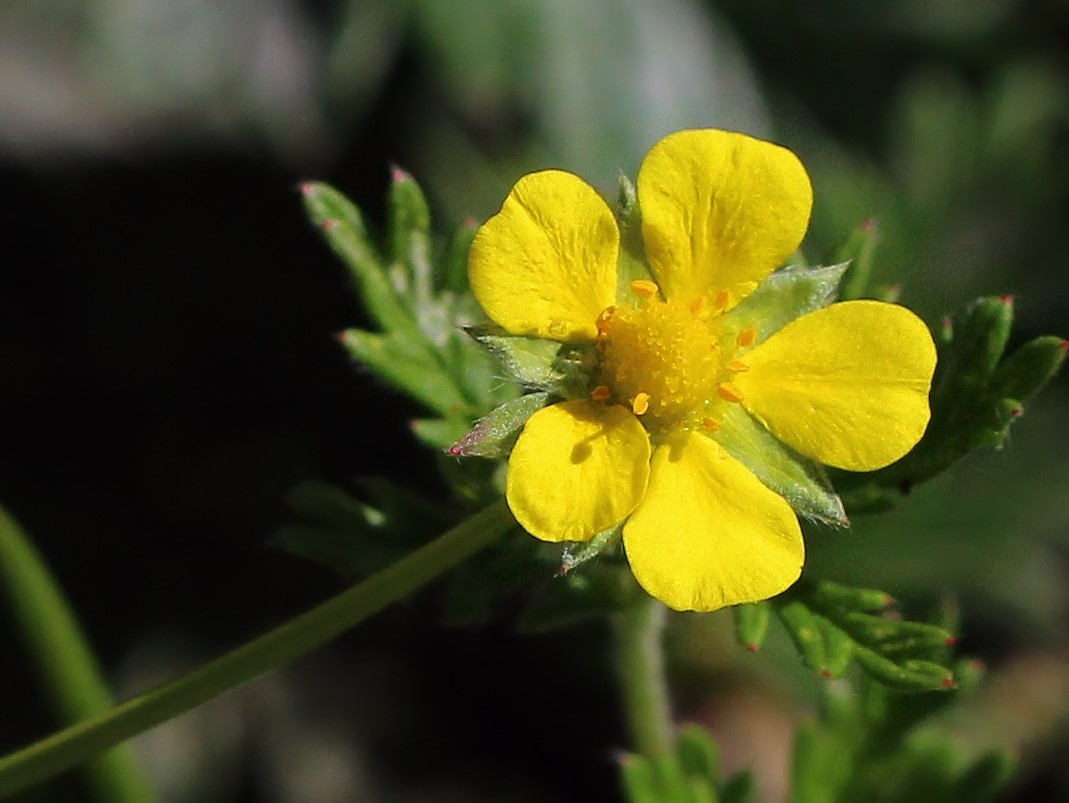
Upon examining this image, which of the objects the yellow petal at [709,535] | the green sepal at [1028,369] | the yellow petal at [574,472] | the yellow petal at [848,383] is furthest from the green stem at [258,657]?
the green sepal at [1028,369]

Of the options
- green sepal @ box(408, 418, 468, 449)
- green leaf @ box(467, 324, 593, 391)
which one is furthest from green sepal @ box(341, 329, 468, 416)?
green leaf @ box(467, 324, 593, 391)

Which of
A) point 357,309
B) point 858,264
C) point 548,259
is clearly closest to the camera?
point 548,259

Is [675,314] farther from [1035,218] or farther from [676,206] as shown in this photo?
[1035,218]

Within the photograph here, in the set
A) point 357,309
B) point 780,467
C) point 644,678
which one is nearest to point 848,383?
point 780,467

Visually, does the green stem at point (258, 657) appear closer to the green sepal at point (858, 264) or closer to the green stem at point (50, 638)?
the green stem at point (50, 638)

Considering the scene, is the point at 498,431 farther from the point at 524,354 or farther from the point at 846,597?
the point at 846,597

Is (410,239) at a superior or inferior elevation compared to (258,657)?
superior
